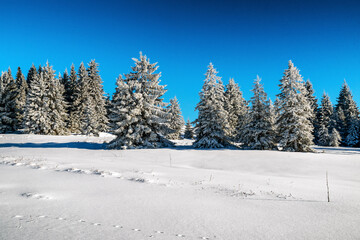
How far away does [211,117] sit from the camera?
22609 mm

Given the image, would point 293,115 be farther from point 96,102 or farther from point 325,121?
point 96,102

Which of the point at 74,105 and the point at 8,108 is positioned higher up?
the point at 74,105

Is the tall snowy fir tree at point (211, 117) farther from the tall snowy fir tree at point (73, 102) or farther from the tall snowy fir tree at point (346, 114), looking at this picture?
the tall snowy fir tree at point (346, 114)

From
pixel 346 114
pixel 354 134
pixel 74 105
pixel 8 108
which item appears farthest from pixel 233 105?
pixel 8 108

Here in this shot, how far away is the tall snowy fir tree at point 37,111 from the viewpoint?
3148 centimetres

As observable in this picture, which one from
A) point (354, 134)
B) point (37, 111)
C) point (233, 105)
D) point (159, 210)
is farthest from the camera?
point (233, 105)

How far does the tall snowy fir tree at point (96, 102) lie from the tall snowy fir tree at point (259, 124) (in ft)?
98.7

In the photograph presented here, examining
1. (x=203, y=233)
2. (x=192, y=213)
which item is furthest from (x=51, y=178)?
(x=203, y=233)

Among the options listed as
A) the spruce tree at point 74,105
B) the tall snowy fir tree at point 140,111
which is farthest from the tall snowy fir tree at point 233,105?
the spruce tree at point 74,105

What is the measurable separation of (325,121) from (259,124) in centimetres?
3178

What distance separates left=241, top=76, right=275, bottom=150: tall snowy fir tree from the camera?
21.5 meters

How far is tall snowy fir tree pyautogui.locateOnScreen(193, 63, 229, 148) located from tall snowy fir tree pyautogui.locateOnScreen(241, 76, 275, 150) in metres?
2.66

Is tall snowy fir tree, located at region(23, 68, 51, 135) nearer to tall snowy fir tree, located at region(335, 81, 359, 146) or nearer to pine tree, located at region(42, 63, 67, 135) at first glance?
pine tree, located at region(42, 63, 67, 135)

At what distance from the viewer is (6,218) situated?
3373 mm
